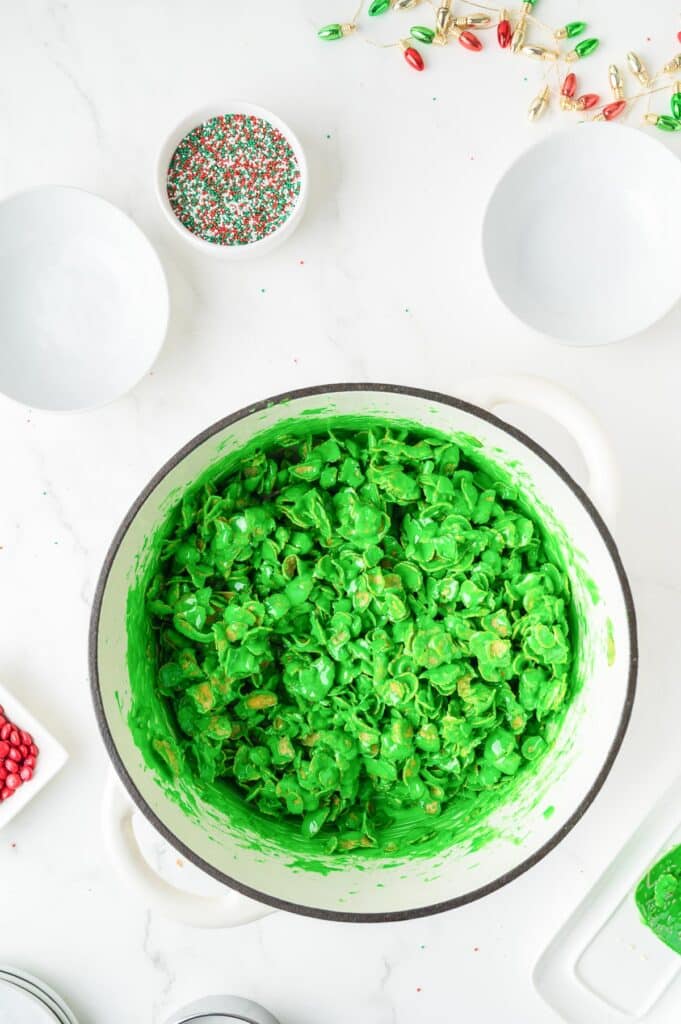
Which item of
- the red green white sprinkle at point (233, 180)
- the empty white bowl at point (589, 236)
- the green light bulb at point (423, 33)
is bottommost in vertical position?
the red green white sprinkle at point (233, 180)

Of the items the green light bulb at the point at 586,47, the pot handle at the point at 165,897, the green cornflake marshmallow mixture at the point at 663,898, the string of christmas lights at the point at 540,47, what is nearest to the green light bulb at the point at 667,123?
the string of christmas lights at the point at 540,47

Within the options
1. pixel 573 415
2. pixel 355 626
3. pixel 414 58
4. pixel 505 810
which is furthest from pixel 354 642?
pixel 414 58

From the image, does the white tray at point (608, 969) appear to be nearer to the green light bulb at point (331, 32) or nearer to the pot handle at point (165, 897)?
the pot handle at point (165, 897)

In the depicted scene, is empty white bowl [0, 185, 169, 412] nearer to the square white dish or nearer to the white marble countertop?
the white marble countertop

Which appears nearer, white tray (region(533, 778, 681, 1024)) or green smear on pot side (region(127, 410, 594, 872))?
green smear on pot side (region(127, 410, 594, 872))

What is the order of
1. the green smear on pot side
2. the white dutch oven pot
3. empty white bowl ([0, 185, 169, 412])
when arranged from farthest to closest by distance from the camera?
empty white bowl ([0, 185, 169, 412])
the green smear on pot side
the white dutch oven pot

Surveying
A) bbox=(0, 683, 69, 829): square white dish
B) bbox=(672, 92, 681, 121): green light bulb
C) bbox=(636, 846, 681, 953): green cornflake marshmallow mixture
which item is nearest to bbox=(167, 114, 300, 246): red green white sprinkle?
bbox=(672, 92, 681, 121): green light bulb

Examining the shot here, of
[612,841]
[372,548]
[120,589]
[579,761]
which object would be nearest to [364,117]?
[372,548]

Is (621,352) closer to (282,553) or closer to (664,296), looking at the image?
(664,296)

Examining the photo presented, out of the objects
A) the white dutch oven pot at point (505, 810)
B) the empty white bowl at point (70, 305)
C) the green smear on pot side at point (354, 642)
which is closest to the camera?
the white dutch oven pot at point (505, 810)
